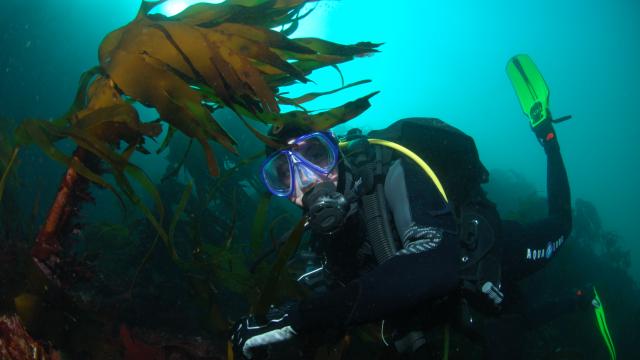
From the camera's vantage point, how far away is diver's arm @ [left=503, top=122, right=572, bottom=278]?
11.9ft

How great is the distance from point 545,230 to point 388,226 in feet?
10.4

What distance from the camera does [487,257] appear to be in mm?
2461

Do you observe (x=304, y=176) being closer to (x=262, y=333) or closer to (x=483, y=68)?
(x=262, y=333)

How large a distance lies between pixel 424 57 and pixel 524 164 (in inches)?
2585

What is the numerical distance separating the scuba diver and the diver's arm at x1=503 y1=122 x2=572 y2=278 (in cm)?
114

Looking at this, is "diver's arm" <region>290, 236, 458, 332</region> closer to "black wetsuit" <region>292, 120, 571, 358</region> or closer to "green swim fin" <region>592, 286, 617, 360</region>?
"black wetsuit" <region>292, 120, 571, 358</region>

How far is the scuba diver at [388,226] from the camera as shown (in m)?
1.63

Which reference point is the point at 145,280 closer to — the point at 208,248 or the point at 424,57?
the point at 208,248

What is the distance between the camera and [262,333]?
1.80m

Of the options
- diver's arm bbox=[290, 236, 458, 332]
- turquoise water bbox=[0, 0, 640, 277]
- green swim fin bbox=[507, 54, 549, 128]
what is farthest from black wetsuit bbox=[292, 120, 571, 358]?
turquoise water bbox=[0, 0, 640, 277]

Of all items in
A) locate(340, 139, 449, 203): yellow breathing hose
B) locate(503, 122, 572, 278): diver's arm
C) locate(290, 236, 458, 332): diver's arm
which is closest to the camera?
locate(290, 236, 458, 332): diver's arm

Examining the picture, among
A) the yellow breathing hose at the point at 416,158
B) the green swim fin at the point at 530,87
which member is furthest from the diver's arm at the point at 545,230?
the yellow breathing hose at the point at 416,158

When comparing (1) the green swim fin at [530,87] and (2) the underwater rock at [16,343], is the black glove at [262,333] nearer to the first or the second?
(2) the underwater rock at [16,343]

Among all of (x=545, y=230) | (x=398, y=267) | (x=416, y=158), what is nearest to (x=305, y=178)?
(x=416, y=158)
